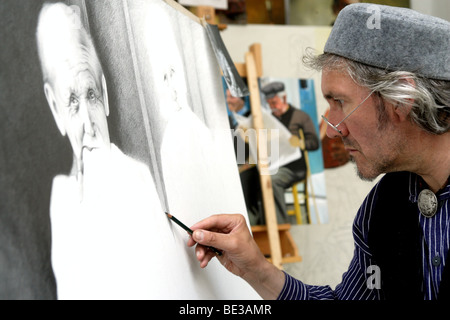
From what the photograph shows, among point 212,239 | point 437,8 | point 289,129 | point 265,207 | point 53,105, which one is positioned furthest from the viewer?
point 289,129

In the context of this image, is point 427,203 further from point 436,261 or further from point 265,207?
point 265,207

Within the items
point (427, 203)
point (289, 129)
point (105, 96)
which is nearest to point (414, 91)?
point (427, 203)

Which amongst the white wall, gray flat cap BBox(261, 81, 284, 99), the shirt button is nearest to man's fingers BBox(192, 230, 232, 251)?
the shirt button

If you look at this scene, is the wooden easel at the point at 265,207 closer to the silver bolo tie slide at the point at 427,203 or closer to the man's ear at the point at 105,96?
the silver bolo tie slide at the point at 427,203

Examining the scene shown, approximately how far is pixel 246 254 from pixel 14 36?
0.70m

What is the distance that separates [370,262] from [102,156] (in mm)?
771

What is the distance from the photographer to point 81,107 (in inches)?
39.5

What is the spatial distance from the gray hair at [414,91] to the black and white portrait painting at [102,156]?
1.52 feet

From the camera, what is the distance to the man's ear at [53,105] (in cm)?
90

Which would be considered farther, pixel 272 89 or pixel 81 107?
pixel 272 89

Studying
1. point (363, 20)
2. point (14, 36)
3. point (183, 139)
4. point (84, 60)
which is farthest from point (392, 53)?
point (14, 36)

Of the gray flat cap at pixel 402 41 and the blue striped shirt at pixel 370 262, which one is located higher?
the gray flat cap at pixel 402 41

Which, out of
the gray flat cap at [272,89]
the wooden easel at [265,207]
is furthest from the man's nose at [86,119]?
the gray flat cap at [272,89]
